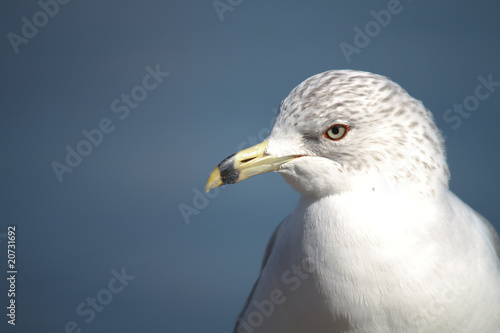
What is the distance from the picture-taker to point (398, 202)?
301 centimetres

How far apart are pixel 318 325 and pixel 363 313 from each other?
0.81 ft

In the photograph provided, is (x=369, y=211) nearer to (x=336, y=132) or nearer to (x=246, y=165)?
(x=336, y=132)

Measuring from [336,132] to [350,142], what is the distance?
0.08m

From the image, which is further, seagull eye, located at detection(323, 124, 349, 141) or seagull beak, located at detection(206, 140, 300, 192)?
seagull beak, located at detection(206, 140, 300, 192)

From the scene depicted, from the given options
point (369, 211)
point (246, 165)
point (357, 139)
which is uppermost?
point (246, 165)

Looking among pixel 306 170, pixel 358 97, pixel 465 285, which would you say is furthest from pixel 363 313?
pixel 358 97

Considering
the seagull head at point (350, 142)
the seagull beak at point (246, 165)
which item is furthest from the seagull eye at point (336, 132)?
the seagull beak at point (246, 165)

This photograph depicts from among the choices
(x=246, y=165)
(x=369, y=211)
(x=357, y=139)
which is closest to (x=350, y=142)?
(x=357, y=139)

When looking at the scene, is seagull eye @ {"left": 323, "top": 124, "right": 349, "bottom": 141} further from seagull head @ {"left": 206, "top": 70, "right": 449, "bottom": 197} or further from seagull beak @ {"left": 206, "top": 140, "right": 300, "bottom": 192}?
seagull beak @ {"left": 206, "top": 140, "right": 300, "bottom": 192}

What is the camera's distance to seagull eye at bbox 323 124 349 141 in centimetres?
303

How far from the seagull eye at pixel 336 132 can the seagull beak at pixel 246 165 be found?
0.64 feet

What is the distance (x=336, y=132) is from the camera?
3041 mm

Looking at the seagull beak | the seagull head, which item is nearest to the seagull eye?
the seagull head

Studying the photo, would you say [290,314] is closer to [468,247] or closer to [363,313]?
[363,313]
